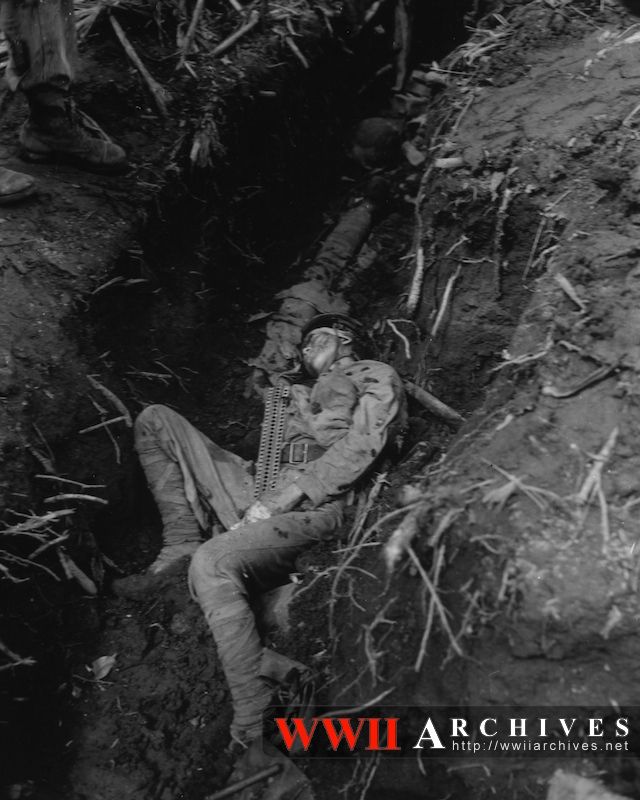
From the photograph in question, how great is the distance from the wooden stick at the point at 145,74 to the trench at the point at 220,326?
43cm

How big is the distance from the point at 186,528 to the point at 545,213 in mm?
2557

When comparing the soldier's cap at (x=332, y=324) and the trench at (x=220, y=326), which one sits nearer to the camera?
the trench at (x=220, y=326)

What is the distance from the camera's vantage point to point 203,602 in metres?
3.17

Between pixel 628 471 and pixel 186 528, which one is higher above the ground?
pixel 628 471

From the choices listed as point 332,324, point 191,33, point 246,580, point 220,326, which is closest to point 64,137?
point 191,33

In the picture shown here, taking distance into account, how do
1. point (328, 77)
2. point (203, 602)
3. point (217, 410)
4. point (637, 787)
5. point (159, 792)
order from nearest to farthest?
1. point (637, 787)
2. point (159, 792)
3. point (203, 602)
4. point (217, 410)
5. point (328, 77)

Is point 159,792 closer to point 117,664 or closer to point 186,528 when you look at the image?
point 117,664

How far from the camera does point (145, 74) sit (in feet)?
14.2

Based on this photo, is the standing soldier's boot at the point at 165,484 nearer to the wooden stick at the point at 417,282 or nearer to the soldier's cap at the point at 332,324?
the soldier's cap at the point at 332,324

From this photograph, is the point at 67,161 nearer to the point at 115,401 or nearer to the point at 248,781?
the point at 115,401

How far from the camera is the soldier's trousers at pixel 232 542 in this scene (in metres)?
3.04

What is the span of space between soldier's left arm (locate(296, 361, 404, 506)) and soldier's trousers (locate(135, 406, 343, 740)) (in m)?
0.12

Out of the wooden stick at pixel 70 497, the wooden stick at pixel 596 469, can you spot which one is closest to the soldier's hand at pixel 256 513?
the wooden stick at pixel 70 497

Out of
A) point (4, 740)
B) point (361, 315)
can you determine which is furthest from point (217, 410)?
point (4, 740)
